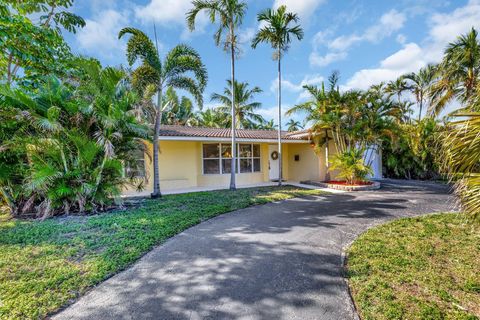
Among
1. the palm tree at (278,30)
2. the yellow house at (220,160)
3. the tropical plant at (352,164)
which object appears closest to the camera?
the tropical plant at (352,164)

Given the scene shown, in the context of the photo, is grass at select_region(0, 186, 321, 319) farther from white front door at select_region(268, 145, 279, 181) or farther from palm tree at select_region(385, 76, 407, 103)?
palm tree at select_region(385, 76, 407, 103)

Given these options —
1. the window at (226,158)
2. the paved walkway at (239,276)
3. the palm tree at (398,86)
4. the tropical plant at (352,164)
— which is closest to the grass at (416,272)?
the paved walkway at (239,276)

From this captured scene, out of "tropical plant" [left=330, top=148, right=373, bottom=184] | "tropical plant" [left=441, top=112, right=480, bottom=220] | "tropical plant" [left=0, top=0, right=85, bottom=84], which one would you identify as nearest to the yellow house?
"tropical plant" [left=330, top=148, right=373, bottom=184]

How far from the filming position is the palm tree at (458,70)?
10039mm

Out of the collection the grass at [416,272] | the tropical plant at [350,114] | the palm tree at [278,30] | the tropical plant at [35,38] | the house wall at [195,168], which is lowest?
the grass at [416,272]

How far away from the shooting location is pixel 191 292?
9.30 ft

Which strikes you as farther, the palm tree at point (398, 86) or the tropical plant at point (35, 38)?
the palm tree at point (398, 86)

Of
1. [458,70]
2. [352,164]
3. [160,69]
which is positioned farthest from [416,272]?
[458,70]

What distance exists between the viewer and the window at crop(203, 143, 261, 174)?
12547 mm

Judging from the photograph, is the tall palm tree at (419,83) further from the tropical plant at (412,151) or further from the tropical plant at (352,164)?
the tropical plant at (352,164)

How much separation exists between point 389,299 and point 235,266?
2019 millimetres

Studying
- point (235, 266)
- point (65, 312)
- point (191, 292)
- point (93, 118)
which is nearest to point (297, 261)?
point (235, 266)

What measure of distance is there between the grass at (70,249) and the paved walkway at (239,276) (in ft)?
1.01

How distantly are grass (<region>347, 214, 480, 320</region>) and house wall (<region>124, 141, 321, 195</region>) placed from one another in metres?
8.61
